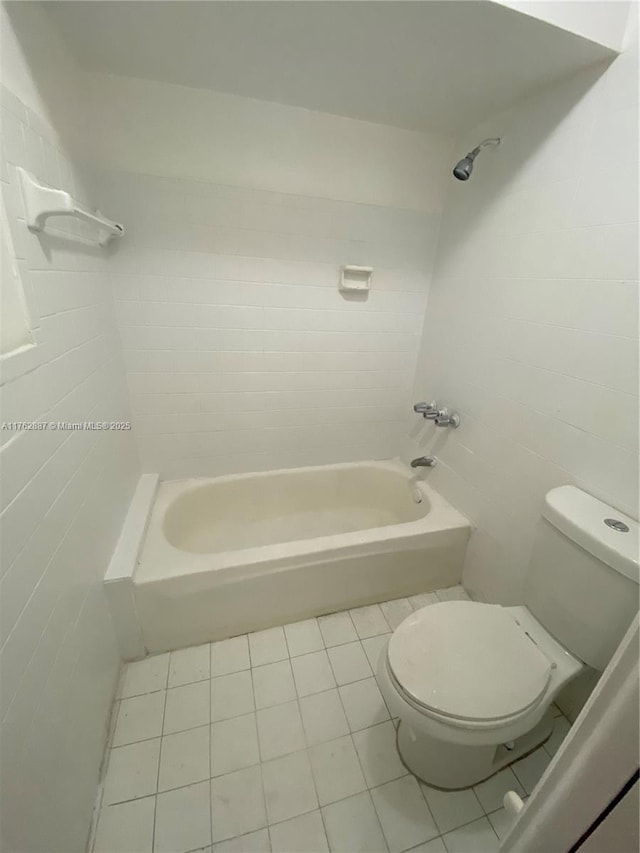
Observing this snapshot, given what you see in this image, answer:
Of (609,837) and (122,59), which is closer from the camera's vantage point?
(609,837)

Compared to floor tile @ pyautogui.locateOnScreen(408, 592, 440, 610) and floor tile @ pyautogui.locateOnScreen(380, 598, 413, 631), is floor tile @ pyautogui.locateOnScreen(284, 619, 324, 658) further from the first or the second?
floor tile @ pyautogui.locateOnScreen(408, 592, 440, 610)

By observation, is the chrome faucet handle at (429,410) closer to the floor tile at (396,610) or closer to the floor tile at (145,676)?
the floor tile at (396,610)

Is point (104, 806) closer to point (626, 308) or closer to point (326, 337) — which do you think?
point (326, 337)

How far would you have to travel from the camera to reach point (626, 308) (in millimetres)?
953

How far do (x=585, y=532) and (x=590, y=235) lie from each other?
2.81ft

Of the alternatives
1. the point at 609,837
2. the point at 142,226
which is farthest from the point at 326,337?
the point at 609,837

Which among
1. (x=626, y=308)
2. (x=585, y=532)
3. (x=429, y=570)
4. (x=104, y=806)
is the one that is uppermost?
(x=626, y=308)

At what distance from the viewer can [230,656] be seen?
1373 mm

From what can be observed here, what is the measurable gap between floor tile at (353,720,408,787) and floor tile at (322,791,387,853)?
0.05 meters

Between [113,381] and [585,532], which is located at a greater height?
[113,381]

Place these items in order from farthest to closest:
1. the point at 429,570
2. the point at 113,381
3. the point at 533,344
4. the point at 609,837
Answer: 1. the point at 429,570
2. the point at 113,381
3. the point at 533,344
4. the point at 609,837

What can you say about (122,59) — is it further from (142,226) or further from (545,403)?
(545,403)

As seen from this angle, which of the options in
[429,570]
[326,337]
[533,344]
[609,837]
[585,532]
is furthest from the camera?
[326,337]

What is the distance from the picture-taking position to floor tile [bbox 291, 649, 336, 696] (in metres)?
1.28
